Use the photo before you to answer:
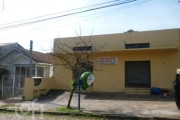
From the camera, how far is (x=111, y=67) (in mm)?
16516

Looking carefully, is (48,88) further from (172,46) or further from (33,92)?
(172,46)

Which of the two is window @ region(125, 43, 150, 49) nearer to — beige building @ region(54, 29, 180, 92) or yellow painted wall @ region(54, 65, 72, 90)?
beige building @ region(54, 29, 180, 92)

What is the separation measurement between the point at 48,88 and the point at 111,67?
17.7ft

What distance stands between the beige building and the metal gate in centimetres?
389

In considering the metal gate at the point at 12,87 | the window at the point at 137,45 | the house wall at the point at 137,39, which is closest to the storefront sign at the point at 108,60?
the house wall at the point at 137,39

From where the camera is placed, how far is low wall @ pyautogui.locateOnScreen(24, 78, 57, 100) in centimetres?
1442

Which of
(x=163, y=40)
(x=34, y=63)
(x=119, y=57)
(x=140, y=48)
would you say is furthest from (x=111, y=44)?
(x=34, y=63)

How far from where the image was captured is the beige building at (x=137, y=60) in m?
14.9

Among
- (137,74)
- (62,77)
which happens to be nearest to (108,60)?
(137,74)

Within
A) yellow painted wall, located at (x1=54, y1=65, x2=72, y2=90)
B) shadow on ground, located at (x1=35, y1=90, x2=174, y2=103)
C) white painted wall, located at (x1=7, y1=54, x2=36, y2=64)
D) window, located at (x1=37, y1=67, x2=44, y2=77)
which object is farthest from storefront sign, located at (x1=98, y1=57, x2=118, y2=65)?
white painted wall, located at (x1=7, y1=54, x2=36, y2=64)

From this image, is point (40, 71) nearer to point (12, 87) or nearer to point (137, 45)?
point (12, 87)

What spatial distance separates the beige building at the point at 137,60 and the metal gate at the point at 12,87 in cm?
389

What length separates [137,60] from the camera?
15.9 m

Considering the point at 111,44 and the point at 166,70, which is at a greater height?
the point at 111,44
